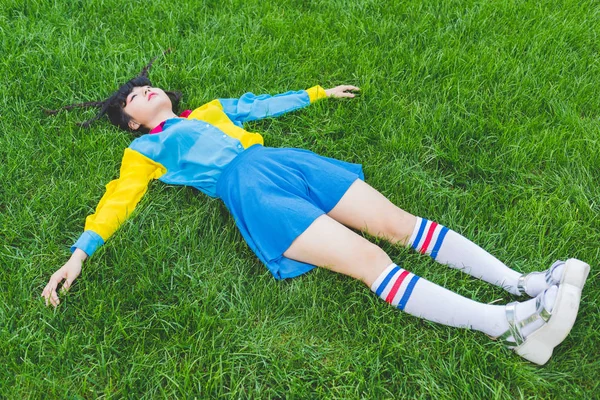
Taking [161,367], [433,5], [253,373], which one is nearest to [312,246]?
[253,373]

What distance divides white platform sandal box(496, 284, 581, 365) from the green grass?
6 cm

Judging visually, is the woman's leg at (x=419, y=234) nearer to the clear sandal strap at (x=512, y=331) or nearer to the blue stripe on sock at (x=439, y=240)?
the blue stripe on sock at (x=439, y=240)

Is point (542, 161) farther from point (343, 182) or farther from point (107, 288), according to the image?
point (107, 288)

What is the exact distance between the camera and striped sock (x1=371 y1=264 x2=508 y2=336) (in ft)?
7.05

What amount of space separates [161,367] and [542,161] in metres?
2.25

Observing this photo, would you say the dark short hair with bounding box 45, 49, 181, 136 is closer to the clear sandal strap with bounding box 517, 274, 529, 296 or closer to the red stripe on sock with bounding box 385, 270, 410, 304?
the red stripe on sock with bounding box 385, 270, 410, 304

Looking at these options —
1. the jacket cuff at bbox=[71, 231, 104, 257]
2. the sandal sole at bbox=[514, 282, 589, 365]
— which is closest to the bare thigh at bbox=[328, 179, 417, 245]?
the sandal sole at bbox=[514, 282, 589, 365]

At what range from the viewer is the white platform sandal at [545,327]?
1.99 metres

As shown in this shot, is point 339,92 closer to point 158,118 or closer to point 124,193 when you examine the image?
point 158,118

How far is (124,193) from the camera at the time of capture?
265cm

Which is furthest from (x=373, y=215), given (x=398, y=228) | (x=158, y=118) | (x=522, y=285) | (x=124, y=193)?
(x=158, y=118)

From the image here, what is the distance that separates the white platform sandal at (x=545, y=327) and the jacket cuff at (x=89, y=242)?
71.1 inches

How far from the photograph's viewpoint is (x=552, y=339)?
2027 mm

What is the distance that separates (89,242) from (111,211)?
192 mm
